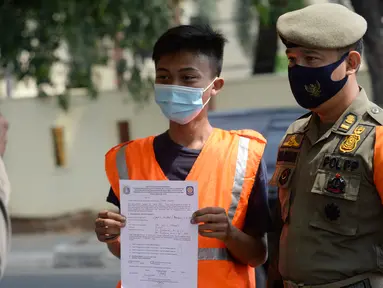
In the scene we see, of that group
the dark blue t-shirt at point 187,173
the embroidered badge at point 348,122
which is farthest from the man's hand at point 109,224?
the embroidered badge at point 348,122

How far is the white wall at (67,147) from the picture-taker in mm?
12633

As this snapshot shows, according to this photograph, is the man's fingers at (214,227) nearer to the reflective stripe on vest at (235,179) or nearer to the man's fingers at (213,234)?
the man's fingers at (213,234)

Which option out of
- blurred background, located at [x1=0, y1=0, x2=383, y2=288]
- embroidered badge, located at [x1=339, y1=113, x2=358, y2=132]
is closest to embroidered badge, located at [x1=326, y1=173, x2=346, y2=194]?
embroidered badge, located at [x1=339, y1=113, x2=358, y2=132]

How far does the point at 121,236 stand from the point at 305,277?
0.64 m

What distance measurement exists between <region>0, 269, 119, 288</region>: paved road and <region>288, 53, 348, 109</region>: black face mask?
5.84 meters

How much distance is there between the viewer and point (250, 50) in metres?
10.5

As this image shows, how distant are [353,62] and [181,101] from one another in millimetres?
644

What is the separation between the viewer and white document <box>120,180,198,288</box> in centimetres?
240

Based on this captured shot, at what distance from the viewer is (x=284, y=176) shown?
2.45 m

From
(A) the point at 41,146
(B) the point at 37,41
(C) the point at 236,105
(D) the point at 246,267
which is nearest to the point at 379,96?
(B) the point at 37,41

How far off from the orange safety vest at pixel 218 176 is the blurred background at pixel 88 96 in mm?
1262

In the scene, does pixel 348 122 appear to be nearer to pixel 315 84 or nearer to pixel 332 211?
pixel 315 84

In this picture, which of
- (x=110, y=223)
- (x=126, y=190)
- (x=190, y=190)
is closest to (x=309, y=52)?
(x=190, y=190)

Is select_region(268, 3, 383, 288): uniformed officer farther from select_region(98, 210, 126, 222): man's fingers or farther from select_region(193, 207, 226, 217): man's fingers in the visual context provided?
select_region(98, 210, 126, 222): man's fingers
